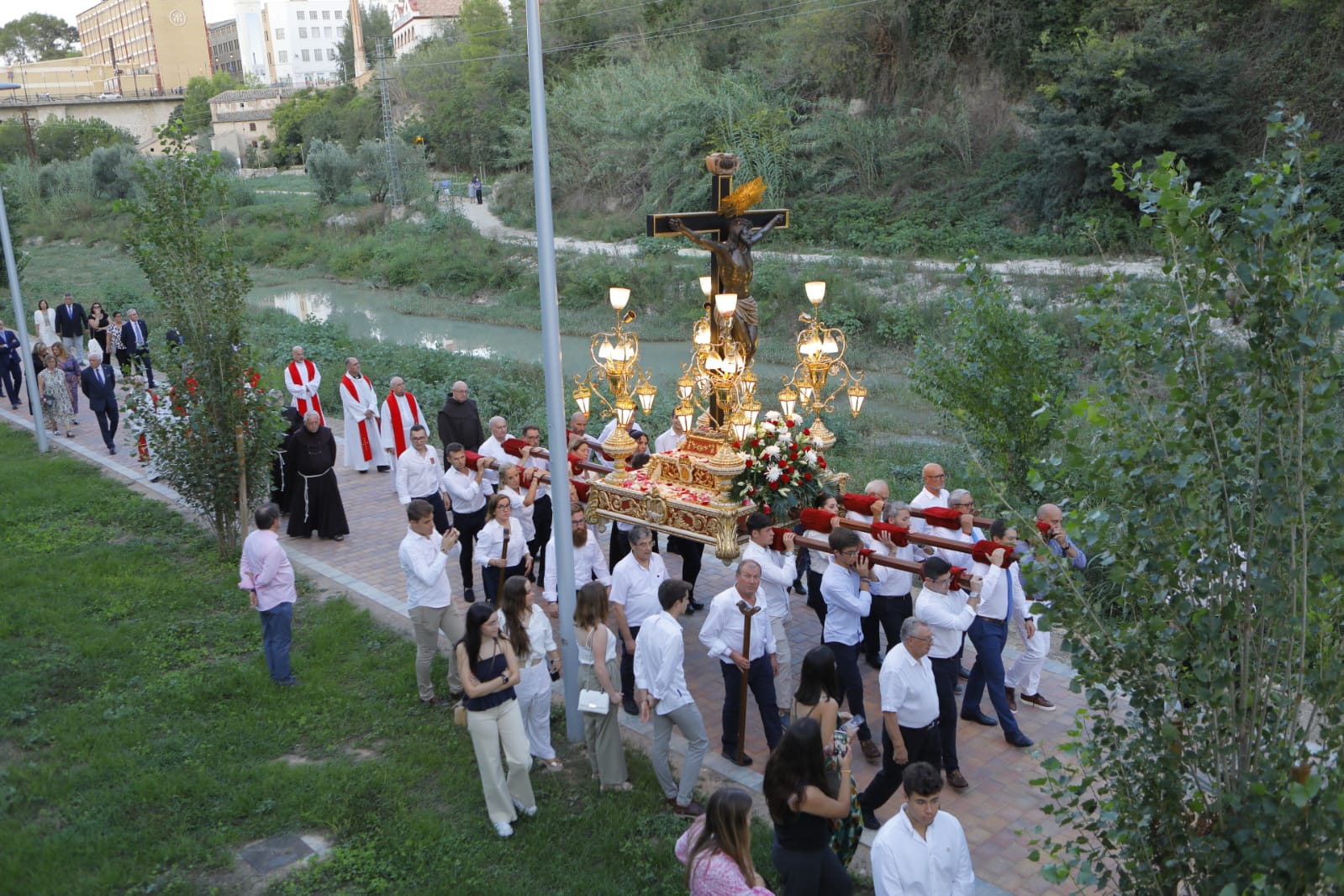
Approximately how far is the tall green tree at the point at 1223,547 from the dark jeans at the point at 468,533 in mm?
7188

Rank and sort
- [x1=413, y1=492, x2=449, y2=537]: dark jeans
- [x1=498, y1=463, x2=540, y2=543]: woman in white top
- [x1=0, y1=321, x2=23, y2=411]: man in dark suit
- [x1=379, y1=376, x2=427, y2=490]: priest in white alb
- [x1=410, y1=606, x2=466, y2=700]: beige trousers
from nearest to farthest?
[x1=410, y1=606, x2=466, y2=700]: beige trousers, [x1=498, y1=463, x2=540, y2=543]: woman in white top, [x1=413, y1=492, x2=449, y2=537]: dark jeans, [x1=379, y1=376, x2=427, y2=490]: priest in white alb, [x1=0, y1=321, x2=23, y2=411]: man in dark suit

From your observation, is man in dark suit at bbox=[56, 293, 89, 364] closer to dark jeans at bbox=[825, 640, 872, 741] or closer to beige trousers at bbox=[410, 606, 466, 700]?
beige trousers at bbox=[410, 606, 466, 700]

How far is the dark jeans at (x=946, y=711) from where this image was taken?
22.3 feet

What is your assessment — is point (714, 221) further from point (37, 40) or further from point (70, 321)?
point (37, 40)

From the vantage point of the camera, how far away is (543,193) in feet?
24.0

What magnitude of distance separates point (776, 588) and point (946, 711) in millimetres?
1569

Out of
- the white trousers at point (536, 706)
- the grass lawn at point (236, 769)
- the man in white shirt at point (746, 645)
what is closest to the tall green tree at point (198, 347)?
the grass lawn at point (236, 769)

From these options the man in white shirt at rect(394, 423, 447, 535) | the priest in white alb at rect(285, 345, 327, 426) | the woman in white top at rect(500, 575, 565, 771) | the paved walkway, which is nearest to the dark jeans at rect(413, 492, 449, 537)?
the man in white shirt at rect(394, 423, 447, 535)

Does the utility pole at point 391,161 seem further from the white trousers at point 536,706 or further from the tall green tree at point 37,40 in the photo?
the tall green tree at point 37,40

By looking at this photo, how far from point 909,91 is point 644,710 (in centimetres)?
3459

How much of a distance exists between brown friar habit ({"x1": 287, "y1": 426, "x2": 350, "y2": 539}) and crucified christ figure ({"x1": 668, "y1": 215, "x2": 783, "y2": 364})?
5415 millimetres

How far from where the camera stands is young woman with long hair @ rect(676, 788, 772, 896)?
4.41 m

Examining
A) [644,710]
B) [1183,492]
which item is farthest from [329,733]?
[1183,492]

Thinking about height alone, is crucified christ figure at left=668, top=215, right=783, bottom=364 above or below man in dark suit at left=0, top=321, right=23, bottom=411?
above
